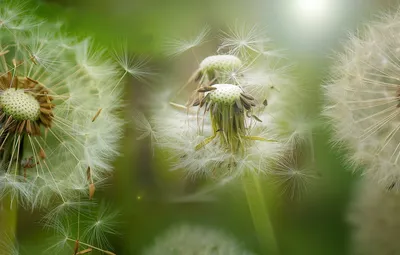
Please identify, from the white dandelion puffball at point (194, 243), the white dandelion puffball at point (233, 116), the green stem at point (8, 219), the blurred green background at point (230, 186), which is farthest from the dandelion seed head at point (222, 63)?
the green stem at point (8, 219)

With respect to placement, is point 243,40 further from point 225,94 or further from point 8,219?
point 8,219

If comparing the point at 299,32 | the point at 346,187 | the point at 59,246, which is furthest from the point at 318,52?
the point at 59,246

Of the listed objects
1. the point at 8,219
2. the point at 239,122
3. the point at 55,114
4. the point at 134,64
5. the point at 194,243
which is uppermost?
the point at 134,64

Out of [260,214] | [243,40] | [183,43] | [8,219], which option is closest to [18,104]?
[8,219]

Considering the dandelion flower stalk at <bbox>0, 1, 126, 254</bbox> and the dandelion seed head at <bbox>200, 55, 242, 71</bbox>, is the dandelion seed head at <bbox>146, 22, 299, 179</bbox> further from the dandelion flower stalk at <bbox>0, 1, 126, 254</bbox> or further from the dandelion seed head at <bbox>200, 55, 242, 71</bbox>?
the dandelion flower stalk at <bbox>0, 1, 126, 254</bbox>

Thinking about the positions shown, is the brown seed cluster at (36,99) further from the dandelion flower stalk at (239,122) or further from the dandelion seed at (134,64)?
the dandelion flower stalk at (239,122)

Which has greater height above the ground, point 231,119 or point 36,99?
point 36,99

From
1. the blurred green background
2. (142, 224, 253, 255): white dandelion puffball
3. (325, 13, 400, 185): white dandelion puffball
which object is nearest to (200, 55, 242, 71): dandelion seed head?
the blurred green background

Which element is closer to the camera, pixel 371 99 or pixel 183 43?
pixel 371 99
